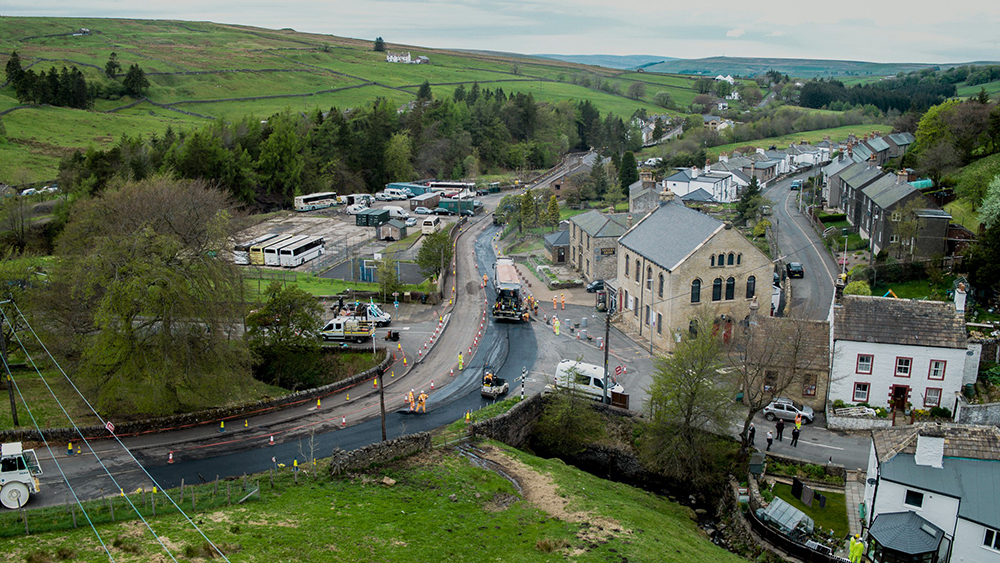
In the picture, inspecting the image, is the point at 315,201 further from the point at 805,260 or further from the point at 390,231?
the point at 805,260

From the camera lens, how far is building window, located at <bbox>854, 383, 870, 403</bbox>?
4172 centimetres

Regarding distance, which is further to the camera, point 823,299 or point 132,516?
point 823,299

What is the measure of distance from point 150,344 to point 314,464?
1308 centimetres

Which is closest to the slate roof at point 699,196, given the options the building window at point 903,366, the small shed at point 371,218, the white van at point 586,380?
the small shed at point 371,218

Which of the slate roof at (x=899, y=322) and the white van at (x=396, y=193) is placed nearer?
the slate roof at (x=899, y=322)

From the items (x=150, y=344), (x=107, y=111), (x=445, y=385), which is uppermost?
(x=107, y=111)

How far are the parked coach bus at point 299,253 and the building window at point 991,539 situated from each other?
6073cm

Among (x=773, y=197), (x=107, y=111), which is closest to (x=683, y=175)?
(x=773, y=197)

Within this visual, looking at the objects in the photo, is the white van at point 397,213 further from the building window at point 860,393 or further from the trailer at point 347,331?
the building window at point 860,393

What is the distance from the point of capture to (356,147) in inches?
4717

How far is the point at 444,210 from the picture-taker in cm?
10338

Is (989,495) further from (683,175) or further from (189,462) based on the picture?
(683,175)

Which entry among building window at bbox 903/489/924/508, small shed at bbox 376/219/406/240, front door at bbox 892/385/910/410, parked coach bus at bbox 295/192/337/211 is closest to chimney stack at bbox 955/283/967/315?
front door at bbox 892/385/910/410

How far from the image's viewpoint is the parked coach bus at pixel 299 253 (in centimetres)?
7306
